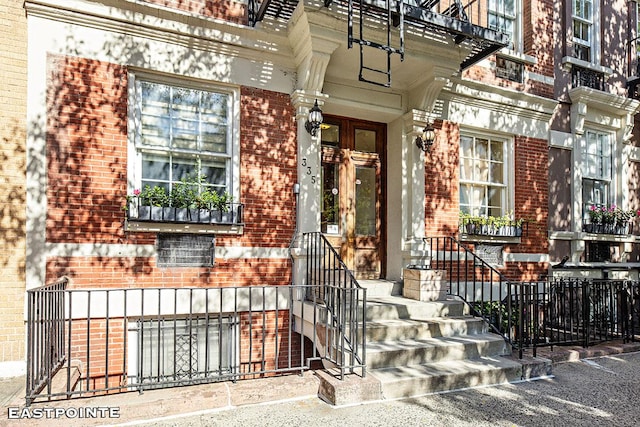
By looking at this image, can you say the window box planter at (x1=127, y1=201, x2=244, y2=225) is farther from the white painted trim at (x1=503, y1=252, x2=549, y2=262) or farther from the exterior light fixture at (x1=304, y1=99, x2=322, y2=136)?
the white painted trim at (x1=503, y1=252, x2=549, y2=262)

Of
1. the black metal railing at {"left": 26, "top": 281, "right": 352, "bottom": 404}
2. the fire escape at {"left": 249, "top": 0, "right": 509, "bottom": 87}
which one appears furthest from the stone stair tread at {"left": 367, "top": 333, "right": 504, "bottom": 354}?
the fire escape at {"left": 249, "top": 0, "right": 509, "bottom": 87}

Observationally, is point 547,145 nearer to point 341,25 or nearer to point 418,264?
point 418,264

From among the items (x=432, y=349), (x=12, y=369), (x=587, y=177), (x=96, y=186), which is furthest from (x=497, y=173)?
(x=12, y=369)

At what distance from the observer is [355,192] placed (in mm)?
7727

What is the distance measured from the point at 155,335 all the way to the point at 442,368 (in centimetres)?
384

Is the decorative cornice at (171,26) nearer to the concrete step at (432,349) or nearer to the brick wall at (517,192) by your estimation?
the brick wall at (517,192)

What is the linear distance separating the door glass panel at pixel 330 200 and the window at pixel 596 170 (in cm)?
575

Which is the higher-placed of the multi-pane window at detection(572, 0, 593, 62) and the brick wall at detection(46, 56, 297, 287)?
the multi-pane window at detection(572, 0, 593, 62)

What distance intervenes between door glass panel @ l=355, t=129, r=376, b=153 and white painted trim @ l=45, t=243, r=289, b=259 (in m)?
2.55

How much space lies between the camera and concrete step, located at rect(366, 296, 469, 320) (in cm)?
611

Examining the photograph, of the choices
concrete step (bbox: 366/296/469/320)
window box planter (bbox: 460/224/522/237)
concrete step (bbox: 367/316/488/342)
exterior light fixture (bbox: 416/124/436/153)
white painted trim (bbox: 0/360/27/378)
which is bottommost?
white painted trim (bbox: 0/360/27/378)

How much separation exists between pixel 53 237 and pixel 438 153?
6.13 meters

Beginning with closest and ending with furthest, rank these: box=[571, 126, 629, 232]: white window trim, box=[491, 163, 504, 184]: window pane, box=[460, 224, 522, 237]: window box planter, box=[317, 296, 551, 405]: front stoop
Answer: box=[317, 296, 551, 405]: front stoop → box=[460, 224, 522, 237]: window box planter → box=[491, 163, 504, 184]: window pane → box=[571, 126, 629, 232]: white window trim

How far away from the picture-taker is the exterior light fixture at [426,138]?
7.43 meters
